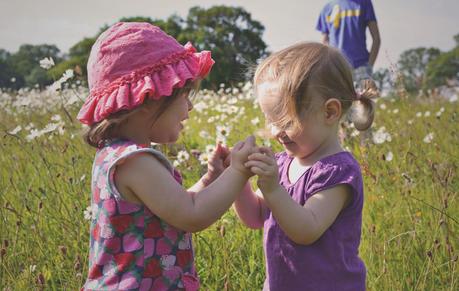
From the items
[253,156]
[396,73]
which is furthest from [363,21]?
[253,156]

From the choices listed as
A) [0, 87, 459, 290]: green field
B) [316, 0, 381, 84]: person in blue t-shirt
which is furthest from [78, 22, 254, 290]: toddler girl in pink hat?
[316, 0, 381, 84]: person in blue t-shirt

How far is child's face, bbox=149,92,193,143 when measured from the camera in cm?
142

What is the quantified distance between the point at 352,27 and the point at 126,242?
3.69 metres

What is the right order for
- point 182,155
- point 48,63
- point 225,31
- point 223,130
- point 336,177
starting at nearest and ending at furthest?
point 336,177
point 48,63
point 182,155
point 223,130
point 225,31

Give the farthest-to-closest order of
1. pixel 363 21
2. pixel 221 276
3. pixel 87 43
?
pixel 87 43 → pixel 363 21 → pixel 221 276

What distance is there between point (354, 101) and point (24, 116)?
15.3 ft

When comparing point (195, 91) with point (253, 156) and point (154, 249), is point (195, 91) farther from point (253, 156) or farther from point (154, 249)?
point (154, 249)

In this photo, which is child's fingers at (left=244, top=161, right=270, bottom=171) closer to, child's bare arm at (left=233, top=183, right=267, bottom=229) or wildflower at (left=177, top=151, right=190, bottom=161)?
child's bare arm at (left=233, top=183, right=267, bottom=229)

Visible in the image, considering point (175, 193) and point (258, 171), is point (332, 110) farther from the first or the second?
point (175, 193)

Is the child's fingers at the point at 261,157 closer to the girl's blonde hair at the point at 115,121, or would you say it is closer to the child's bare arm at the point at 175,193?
the child's bare arm at the point at 175,193

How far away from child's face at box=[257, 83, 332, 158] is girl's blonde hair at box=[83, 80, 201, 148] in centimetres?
21

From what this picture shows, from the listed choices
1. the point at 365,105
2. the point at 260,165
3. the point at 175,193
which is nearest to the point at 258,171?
the point at 260,165

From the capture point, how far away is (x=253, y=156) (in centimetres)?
130

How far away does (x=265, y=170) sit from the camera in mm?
1292
